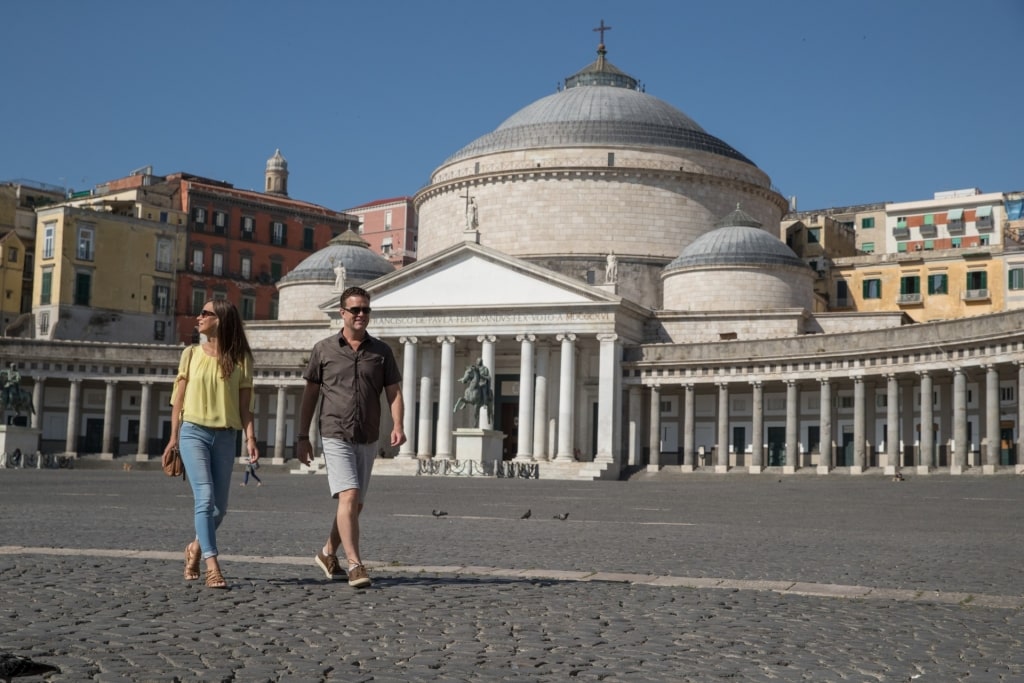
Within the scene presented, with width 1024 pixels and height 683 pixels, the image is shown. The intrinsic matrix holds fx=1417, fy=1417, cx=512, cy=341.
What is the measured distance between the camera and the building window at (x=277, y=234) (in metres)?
98.8

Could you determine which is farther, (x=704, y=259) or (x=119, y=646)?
(x=704, y=259)

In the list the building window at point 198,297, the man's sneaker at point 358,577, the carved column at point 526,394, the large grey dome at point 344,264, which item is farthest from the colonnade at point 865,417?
the man's sneaker at point 358,577

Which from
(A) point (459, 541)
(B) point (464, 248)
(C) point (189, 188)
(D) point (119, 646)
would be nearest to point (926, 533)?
(A) point (459, 541)

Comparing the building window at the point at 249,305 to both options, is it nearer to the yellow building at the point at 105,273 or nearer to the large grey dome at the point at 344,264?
the yellow building at the point at 105,273

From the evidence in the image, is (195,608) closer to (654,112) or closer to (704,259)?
(704,259)

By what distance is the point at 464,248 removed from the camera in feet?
230

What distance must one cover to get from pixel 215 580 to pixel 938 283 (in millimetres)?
70427

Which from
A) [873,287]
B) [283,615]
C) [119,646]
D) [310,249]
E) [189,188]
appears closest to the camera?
[119,646]

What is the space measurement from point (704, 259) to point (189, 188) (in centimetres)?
3748

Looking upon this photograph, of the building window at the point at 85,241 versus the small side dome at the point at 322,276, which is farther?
the building window at the point at 85,241

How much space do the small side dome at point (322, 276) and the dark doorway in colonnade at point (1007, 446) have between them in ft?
121

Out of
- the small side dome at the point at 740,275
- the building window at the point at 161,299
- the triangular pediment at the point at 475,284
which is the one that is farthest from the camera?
the building window at the point at 161,299

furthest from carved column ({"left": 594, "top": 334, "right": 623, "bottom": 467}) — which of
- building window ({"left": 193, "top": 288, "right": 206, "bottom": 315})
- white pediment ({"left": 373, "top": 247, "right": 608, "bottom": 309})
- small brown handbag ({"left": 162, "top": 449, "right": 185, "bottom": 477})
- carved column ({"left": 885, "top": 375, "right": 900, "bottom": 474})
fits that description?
small brown handbag ({"left": 162, "top": 449, "right": 185, "bottom": 477})

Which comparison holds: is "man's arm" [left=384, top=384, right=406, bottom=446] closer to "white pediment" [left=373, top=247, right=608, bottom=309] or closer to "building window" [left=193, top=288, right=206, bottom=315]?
"white pediment" [left=373, top=247, right=608, bottom=309]
